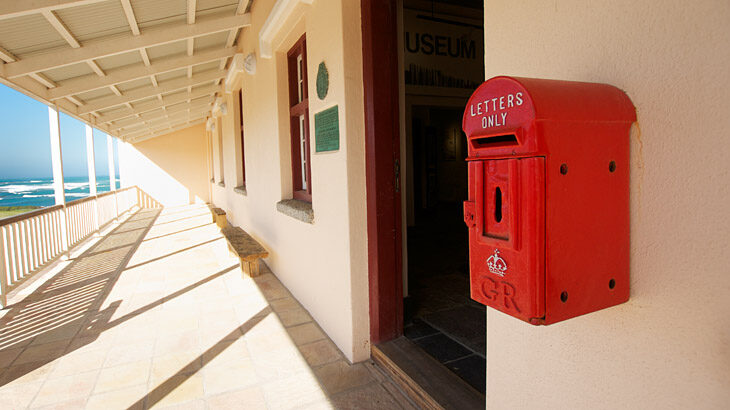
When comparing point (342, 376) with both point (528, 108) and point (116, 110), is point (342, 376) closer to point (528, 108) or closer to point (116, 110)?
point (528, 108)

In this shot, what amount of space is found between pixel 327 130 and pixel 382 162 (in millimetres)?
509

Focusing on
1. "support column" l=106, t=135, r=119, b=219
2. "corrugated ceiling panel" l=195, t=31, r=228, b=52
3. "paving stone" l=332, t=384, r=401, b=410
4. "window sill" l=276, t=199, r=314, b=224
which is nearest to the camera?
"paving stone" l=332, t=384, r=401, b=410

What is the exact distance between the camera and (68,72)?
5215 millimetres

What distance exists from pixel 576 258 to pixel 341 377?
6.27 ft

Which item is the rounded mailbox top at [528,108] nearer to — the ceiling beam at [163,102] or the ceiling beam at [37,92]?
the ceiling beam at [37,92]

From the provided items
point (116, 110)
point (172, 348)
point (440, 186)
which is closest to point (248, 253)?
point (172, 348)

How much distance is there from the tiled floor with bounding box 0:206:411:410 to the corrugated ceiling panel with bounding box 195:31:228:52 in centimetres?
326

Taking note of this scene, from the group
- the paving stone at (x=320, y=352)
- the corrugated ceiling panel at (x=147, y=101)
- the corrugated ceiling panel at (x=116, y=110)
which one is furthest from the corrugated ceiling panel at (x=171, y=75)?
the paving stone at (x=320, y=352)

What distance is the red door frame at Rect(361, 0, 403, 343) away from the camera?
2.47 m

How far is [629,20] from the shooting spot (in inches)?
39.0

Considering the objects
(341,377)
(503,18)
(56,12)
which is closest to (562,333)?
(503,18)

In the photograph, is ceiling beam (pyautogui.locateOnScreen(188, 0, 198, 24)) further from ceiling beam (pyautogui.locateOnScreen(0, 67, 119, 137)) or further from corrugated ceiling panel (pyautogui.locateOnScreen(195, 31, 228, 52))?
ceiling beam (pyautogui.locateOnScreen(0, 67, 119, 137))

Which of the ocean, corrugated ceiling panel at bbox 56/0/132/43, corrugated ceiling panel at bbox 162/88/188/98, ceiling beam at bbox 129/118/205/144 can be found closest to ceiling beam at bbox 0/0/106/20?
corrugated ceiling panel at bbox 56/0/132/43

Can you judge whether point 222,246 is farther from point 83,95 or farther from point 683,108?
point 683,108
